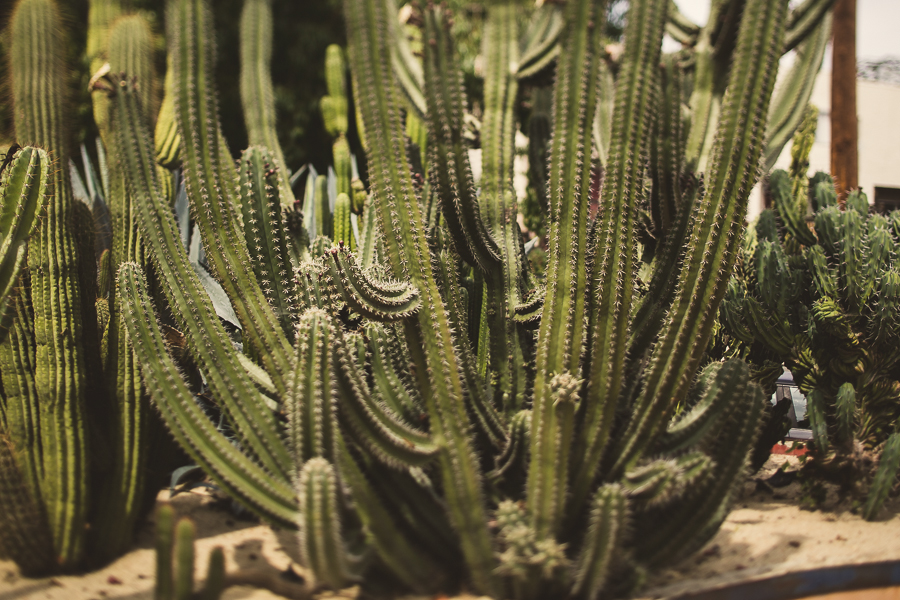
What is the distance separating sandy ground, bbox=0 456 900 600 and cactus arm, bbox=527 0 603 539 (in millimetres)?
616

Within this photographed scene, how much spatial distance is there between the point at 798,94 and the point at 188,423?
212 inches

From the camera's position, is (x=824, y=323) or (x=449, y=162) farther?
(x=824, y=323)

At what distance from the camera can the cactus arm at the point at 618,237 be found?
2.70 meters

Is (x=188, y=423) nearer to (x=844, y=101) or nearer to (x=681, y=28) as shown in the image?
(x=681, y=28)

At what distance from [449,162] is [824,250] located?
8.57ft

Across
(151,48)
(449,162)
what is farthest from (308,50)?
(449,162)

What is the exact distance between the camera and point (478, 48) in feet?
36.0

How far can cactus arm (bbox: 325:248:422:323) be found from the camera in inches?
98.4

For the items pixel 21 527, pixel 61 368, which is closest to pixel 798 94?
pixel 61 368

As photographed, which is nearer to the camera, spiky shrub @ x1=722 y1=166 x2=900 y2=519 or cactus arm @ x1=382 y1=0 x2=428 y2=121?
spiky shrub @ x1=722 y1=166 x2=900 y2=519

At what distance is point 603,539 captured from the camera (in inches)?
89.4

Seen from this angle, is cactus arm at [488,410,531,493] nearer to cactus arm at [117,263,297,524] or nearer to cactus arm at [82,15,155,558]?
cactus arm at [117,263,297,524]

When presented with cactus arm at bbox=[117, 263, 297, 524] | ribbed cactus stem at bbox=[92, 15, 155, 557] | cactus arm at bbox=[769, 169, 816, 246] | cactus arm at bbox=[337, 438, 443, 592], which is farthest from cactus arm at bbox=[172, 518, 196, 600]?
cactus arm at bbox=[769, 169, 816, 246]

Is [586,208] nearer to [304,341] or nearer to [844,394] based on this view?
[304,341]
